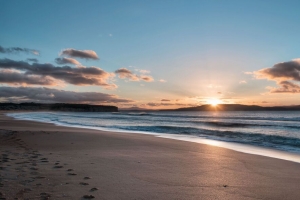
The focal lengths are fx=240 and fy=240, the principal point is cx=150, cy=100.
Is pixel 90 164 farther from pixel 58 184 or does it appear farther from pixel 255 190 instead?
pixel 255 190

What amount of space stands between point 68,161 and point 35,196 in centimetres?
318

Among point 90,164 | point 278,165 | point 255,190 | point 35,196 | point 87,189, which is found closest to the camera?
point 35,196

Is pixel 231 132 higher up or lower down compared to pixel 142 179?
lower down

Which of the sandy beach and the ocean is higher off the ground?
the sandy beach

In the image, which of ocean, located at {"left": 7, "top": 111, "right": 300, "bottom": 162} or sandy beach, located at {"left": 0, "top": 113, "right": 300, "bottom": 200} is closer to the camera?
sandy beach, located at {"left": 0, "top": 113, "right": 300, "bottom": 200}

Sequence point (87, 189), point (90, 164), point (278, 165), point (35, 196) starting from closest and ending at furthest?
point (35, 196)
point (87, 189)
point (90, 164)
point (278, 165)

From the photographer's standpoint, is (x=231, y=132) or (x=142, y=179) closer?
(x=142, y=179)

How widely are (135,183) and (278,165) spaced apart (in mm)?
5144

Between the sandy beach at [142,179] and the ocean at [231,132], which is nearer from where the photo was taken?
the sandy beach at [142,179]

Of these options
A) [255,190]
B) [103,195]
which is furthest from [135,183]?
[255,190]

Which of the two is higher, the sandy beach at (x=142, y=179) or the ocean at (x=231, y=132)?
the sandy beach at (x=142, y=179)

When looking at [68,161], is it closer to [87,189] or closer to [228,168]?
[87,189]

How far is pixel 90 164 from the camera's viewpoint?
7027 mm

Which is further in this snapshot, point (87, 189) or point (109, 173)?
point (109, 173)
